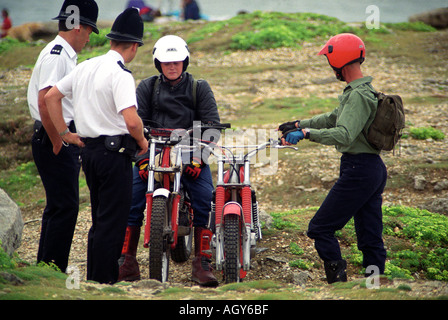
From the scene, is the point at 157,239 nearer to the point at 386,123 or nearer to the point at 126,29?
the point at 126,29

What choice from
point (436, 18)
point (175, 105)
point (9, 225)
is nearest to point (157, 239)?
point (175, 105)

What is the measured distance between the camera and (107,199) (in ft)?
15.8

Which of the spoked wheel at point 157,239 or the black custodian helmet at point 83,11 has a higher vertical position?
the black custodian helmet at point 83,11

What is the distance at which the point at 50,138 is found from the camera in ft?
16.8

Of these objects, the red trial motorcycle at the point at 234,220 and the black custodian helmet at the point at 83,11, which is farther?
the black custodian helmet at the point at 83,11

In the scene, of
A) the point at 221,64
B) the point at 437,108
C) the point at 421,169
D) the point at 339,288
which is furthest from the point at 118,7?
the point at 339,288

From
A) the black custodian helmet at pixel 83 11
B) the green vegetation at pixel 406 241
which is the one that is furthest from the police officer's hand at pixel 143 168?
the green vegetation at pixel 406 241

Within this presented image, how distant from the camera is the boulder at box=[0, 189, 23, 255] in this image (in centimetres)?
584

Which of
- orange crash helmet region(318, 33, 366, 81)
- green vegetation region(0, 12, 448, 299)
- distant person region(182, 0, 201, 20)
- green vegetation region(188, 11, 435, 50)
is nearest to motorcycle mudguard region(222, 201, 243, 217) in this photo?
green vegetation region(0, 12, 448, 299)

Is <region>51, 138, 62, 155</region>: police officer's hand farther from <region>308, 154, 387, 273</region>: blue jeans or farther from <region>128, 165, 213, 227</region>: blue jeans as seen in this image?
<region>308, 154, 387, 273</region>: blue jeans

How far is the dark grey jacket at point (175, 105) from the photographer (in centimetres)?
607

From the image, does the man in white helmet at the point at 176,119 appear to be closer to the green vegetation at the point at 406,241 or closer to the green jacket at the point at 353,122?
the green vegetation at the point at 406,241

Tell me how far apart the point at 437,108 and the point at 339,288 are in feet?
33.7
